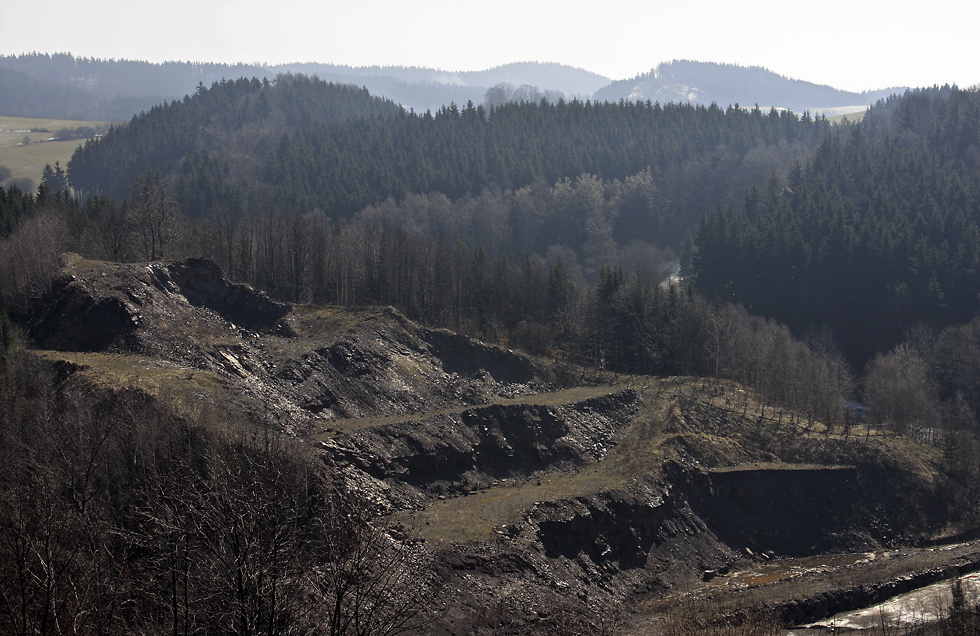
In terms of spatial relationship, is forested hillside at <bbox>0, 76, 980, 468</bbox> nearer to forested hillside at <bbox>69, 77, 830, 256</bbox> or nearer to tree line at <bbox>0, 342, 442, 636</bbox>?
forested hillside at <bbox>69, 77, 830, 256</bbox>

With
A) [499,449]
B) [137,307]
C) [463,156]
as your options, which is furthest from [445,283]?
[463,156]

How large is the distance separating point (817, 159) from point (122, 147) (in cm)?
12999

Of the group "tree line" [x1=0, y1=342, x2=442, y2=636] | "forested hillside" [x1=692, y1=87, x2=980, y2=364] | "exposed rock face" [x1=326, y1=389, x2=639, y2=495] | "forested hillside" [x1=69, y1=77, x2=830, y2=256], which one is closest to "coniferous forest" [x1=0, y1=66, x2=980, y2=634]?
"tree line" [x1=0, y1=342, x2=442, y2=636]

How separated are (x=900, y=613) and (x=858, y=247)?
68502 millimetres

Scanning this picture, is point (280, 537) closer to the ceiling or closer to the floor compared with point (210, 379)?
closer to the ceiling

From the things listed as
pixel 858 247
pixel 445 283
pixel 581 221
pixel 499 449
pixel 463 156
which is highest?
pixel 463 156

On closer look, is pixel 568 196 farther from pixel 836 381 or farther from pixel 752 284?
pixel 836 381

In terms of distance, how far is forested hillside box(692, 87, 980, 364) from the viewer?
92438 mm

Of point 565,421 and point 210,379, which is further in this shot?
point 565,421

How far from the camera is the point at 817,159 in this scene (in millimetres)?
124875

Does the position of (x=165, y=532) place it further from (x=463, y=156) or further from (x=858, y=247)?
(x=463, y=156)

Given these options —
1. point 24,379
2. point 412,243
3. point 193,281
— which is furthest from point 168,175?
point 24,379

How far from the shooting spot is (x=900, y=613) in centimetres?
4047

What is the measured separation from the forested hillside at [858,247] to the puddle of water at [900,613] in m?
52.2
